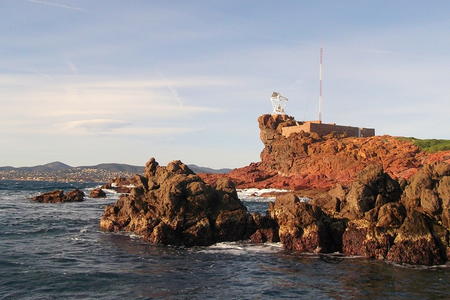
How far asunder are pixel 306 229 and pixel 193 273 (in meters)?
11.6

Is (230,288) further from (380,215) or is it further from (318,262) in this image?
(380,215)

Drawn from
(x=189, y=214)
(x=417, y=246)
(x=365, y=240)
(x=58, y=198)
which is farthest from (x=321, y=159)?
(x=417, y=246)

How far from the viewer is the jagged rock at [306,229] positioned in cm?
3531

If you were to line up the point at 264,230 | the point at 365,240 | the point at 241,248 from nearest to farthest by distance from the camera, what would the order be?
the point at 365,240 → the point at 241,248 → the point at 264,230

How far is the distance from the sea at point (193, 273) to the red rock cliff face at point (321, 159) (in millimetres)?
71703

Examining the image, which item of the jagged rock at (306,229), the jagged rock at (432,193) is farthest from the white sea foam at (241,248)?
the jagged rock at (432,193)

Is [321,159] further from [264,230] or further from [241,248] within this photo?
[241,248]

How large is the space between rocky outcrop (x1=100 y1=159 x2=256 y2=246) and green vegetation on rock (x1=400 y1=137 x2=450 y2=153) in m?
→ 87.1

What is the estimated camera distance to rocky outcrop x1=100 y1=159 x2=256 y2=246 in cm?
3847

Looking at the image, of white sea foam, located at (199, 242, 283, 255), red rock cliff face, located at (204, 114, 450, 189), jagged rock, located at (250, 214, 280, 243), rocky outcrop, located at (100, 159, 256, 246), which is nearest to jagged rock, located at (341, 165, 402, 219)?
jagged rock, located at (250, 214, 280, 243)

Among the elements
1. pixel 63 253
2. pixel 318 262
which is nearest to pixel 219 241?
pixel 318 262

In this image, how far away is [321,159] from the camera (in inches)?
4759

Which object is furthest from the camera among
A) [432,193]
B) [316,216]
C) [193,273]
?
[316,216]

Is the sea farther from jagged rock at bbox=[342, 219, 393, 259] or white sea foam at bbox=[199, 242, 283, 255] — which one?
jagged rock at bbox=[342, 219, 393, 259]
